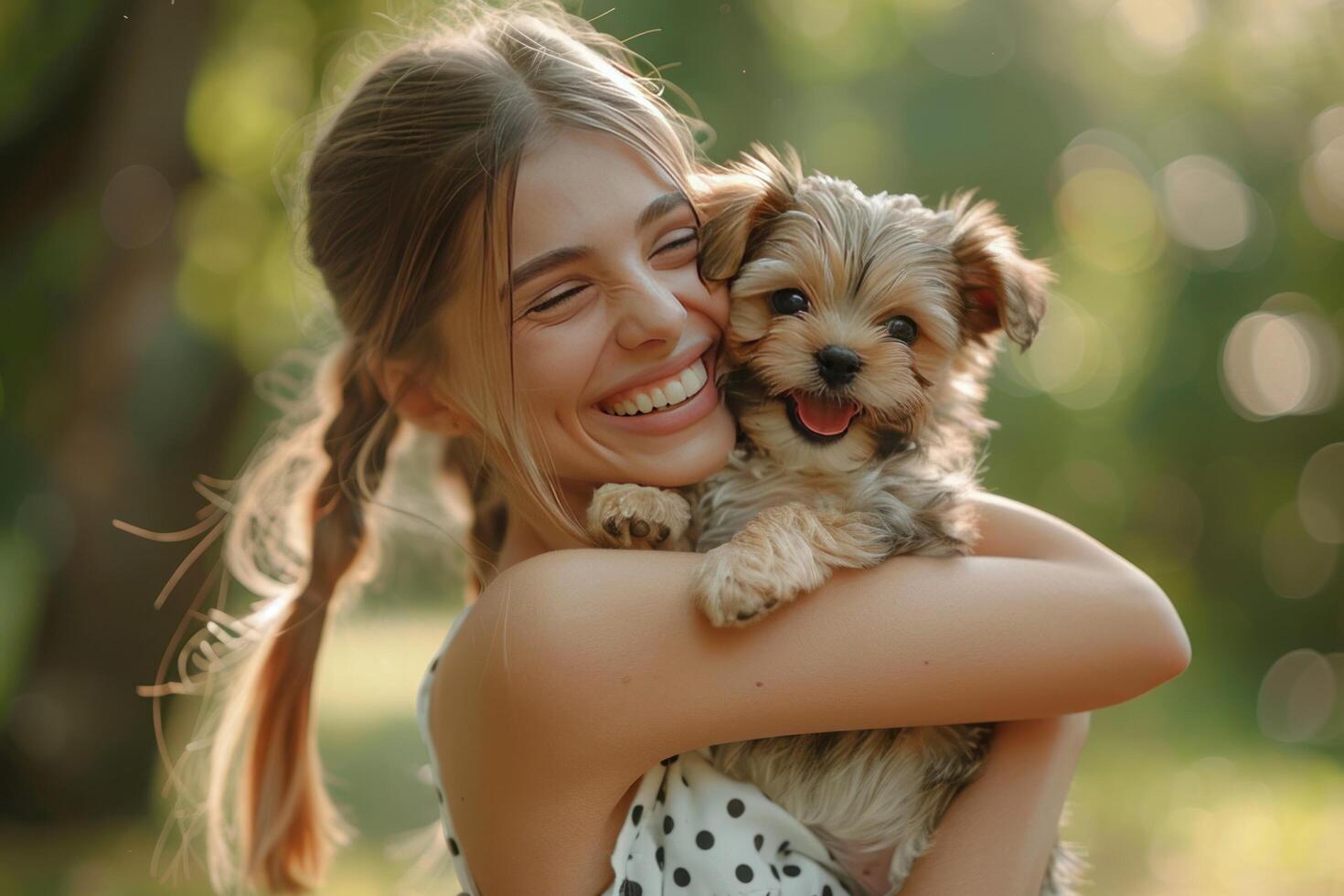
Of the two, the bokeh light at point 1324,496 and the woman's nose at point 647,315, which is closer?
the woman's nose at point 647,315

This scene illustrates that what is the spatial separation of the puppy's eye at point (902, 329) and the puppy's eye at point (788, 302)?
0.73 feet

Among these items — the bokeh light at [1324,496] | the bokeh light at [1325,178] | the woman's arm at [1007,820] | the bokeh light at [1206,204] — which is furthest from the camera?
the bokeh light at [1324,496]

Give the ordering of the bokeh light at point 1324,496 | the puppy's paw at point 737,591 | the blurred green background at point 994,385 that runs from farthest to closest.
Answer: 1. the bokeh light at point 1324,496
2. the blurred green background at point 994,385
3. the puppy's paw at point 737,591

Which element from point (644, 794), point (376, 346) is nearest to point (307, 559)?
point (376, 346)

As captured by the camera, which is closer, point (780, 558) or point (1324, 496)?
point (780, 558)

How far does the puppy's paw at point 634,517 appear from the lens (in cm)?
270

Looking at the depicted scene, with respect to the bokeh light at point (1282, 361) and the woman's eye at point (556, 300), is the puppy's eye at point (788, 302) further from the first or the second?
the bokeh light at point (1282, 361)

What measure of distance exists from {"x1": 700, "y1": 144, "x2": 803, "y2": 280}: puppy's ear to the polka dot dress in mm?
1213

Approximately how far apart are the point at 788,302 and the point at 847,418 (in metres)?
0.33

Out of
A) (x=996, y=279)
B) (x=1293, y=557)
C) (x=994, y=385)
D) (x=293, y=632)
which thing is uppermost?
(x=996, y=279)

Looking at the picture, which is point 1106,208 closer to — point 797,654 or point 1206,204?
point 1206,204

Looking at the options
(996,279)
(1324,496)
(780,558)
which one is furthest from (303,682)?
(1324,496)

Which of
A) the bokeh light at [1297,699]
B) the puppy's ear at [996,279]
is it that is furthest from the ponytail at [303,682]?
the bokeh light at [1297,699]

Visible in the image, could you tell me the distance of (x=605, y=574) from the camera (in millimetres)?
2436
